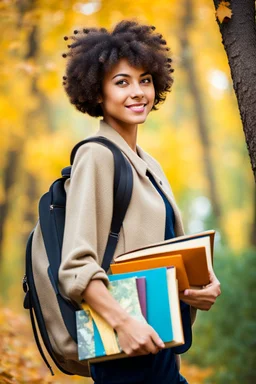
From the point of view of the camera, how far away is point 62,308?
2533 millimetres

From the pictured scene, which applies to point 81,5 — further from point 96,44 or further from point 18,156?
point 18,156

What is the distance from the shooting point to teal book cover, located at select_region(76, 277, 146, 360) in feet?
7.63

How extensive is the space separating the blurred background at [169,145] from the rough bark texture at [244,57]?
2.26 metres

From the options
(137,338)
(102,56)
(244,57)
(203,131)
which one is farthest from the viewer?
(203,131)

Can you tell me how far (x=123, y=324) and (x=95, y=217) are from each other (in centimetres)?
44

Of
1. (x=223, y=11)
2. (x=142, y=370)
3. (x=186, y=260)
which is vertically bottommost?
A: (x=142, y=370)

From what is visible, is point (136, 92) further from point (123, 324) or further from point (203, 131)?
point (203, 131)

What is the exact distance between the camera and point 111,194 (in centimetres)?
258

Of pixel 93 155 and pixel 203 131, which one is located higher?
pixel 203 131

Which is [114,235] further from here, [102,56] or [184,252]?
[102,56]

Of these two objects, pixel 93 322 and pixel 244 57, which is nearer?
pixel 93 322

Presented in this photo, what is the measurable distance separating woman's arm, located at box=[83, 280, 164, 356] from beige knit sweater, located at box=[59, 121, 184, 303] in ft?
0.14

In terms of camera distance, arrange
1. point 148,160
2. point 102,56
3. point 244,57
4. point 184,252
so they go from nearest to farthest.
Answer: point 184,252, point 102,56, point 244,57, point 148,160

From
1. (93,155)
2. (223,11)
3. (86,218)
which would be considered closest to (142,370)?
(86,218)
